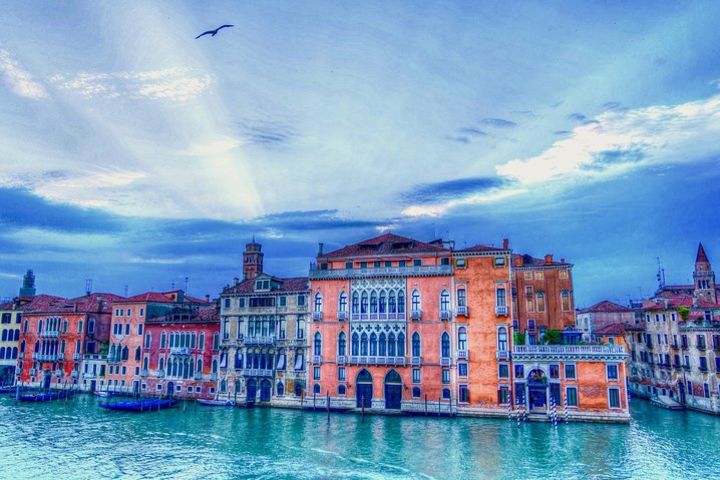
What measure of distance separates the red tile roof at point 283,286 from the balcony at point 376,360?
749cm

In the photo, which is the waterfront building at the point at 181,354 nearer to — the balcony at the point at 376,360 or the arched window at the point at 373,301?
the balcony at the point at 376,360

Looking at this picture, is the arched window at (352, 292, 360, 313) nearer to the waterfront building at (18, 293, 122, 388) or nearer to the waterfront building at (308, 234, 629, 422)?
the waterfront building at (308, 234, 629, 422)

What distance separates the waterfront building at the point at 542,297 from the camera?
161 feet

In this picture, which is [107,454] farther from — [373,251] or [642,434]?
[642,434]

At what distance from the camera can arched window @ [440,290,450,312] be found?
4315cm

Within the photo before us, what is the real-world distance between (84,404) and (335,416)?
81.4ft

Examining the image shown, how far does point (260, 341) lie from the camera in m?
47.4

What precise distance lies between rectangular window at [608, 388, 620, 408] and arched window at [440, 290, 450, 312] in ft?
43.1

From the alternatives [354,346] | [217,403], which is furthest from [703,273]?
[217,403]

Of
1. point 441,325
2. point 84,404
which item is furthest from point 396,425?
point 84,404

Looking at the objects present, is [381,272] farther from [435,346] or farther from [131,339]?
[131,339]

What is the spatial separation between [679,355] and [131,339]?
170ft

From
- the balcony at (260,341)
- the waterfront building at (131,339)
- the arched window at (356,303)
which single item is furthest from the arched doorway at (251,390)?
the waterfront building at (131,339)

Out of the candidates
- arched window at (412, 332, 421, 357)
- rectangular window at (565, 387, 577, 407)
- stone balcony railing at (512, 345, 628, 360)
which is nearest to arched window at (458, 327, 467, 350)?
arched window at (412, 332, 421, 357)
